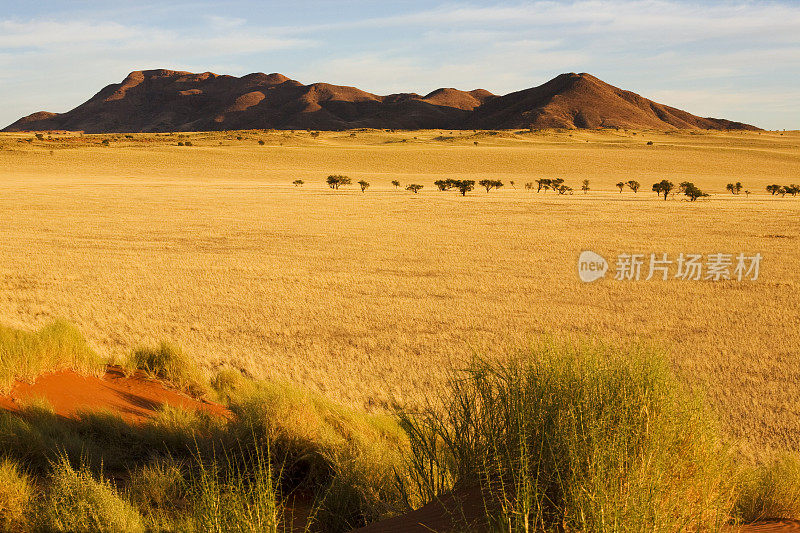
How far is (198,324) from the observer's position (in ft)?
43.0

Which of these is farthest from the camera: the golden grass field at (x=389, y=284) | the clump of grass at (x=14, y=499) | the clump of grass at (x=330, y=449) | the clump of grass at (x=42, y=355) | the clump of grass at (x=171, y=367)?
the golden grass field at (x=389, y=284)

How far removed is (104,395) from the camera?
7.71m

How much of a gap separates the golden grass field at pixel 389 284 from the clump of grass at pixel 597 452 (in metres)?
4.32

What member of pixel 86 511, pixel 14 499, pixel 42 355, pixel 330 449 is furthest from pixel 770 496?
pixel 42 355

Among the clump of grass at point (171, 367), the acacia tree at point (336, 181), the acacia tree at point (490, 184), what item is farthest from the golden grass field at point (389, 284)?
the acacia tree at point (336, 181)

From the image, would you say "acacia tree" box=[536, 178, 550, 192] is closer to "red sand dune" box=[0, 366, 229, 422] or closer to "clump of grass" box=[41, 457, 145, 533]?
"red sand dune" box=[0, 366, 229, 422]

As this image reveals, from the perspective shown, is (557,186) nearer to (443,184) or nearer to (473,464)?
(443,184)

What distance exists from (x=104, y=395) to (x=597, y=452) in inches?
261

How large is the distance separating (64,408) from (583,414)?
6.04 metres

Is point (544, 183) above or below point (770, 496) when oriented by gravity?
above

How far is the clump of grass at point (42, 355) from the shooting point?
754cm

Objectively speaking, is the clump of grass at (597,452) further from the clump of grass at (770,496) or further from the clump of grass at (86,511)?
the clump of grass at (86,511)

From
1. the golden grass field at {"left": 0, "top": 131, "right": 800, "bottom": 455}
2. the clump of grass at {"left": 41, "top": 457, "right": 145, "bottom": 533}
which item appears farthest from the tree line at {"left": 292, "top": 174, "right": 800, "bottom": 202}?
the clump of grass at {"left": 41, "top": 457, "right": 145, "bottom": 533}

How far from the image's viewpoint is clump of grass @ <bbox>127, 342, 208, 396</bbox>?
28.6 ft
